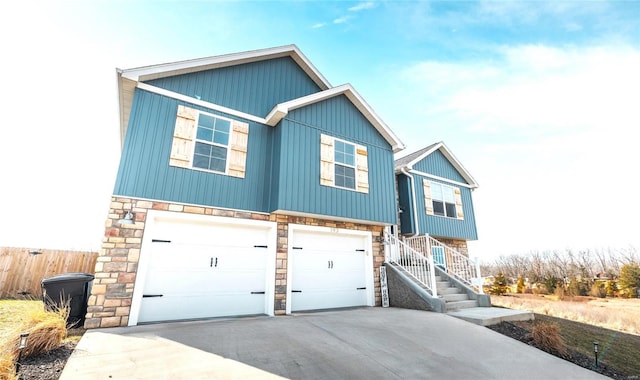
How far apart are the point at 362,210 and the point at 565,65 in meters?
7.20

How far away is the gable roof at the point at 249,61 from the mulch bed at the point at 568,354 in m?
6.13

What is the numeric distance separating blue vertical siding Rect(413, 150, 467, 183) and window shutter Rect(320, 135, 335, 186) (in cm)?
517

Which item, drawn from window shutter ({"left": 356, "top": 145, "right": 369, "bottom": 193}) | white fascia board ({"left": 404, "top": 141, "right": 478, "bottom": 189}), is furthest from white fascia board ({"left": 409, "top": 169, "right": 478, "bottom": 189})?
window shutter ({"left": 356, "top": 145, "right": 369, "bottom": 193})

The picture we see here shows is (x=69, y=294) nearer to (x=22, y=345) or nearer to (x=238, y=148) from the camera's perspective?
(x=22, y=345)

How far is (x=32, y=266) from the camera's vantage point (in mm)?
9266

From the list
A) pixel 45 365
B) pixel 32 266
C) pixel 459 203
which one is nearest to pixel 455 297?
pixel 459 203

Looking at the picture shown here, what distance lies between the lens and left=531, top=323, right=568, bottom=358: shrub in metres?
4.77

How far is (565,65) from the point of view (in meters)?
7.97

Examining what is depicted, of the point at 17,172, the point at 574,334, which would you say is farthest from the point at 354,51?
the point at 17,172

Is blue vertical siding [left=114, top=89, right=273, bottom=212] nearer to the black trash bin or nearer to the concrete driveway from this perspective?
the black trash bin

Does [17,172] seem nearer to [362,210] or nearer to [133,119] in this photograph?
[133,119]

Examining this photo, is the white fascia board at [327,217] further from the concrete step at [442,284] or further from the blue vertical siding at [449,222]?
the blue vertical siding at [449,222]

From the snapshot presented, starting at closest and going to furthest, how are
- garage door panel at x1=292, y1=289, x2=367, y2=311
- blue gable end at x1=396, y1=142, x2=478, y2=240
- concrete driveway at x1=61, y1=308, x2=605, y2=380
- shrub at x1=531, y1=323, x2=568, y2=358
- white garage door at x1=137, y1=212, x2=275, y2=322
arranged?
concrete driveway at x1=61, y1=308, x2=605, y2=380 < shrub at x1=531, y1=323, x2=568, y2=358 < white garage door at x1=137, y1=212, x2=275, y2=322 < garage door panel at x1=292, y1=289, x2=367, y2=311 < blue gable end at x1=396, y1=142, x2=478, y2=240

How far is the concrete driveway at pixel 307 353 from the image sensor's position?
327 cm
